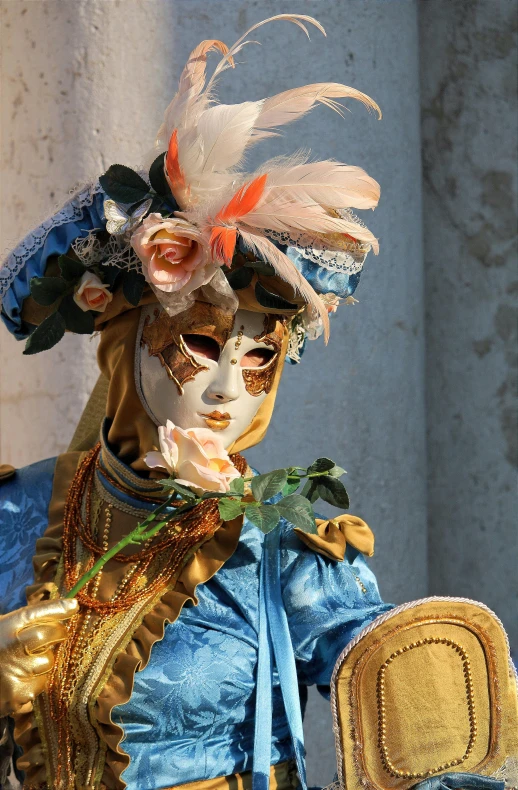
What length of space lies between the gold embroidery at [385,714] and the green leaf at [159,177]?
0.67 metres

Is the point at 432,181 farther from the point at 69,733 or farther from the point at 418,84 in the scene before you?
the point at 69,733

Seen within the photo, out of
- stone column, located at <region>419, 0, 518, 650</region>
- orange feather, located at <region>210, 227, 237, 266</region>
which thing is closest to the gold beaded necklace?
orange feather, located at <region>210, 227, 237, 266</region>

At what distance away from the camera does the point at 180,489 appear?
5.01 feet

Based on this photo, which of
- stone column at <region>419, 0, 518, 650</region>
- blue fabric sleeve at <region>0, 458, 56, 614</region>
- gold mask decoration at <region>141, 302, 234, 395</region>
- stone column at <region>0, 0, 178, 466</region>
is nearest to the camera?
gold mask decoration at <region>141, 302, 234, 395</region>

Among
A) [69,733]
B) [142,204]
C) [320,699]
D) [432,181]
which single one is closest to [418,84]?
[432,181]

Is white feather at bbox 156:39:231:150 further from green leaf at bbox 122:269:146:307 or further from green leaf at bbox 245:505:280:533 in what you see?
green leaf at bbox 245:505:280:533

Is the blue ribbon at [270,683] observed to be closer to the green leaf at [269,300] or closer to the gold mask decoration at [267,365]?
the gold mask decoration at [267,365]

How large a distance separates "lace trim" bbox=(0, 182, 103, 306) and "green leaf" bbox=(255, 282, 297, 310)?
0.84 ft

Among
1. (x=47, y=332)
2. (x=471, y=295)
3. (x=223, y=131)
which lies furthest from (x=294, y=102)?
(x=471, y=295)

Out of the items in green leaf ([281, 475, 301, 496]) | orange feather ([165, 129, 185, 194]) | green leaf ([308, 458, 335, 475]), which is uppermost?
orange feather ([165, 129, 185, 194])

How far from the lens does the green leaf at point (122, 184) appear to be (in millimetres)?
1608

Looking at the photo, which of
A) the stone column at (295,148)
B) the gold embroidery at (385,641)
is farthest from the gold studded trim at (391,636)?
the stone column at (295,148)

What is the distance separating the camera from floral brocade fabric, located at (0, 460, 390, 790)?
1.60 meters

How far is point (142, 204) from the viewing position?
5.28 feet
